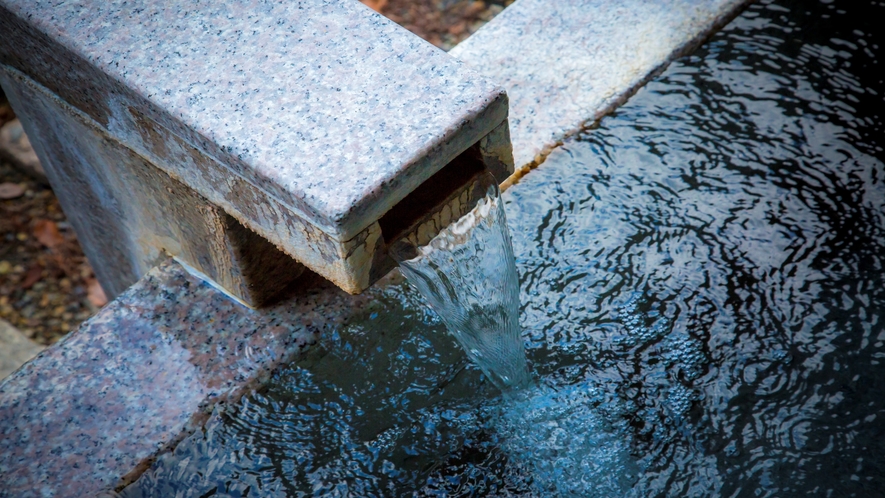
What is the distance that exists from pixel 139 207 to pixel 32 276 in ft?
6.38

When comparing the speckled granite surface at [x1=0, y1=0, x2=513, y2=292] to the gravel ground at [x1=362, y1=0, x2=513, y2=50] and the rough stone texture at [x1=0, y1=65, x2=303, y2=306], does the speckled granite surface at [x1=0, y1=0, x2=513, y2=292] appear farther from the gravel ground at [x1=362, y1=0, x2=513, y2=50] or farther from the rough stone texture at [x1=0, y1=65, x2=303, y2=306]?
the gravel ground at [x1=362, y1=0, x2=513, y2=50]

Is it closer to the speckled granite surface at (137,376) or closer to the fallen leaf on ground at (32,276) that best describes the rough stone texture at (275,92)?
the speckled granite surface at (137,376)

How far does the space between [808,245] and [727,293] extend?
249mm

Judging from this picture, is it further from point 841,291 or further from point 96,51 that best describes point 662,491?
point 96,51

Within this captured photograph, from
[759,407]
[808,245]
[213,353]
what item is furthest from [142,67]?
[808,245]

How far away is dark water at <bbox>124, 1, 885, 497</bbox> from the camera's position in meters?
1.67

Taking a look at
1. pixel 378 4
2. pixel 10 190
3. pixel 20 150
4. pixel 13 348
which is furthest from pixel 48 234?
pixel 378 4

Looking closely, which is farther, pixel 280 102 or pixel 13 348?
pixel 13 348

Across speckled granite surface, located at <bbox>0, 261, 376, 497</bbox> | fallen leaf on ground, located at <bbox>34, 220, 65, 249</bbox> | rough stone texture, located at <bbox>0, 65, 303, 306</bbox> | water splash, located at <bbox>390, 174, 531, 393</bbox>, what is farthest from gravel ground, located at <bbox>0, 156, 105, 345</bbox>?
water splash, located at <bbox>390, 174, 531, 393</bbox>

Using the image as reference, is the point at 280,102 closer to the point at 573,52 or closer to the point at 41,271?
the point at 573,52

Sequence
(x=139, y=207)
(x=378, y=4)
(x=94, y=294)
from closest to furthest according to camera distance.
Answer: (x=139, y=207) < (x=94, y=294) < (x=378, y=4)

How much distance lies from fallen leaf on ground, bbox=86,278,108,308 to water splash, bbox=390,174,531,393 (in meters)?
2.20

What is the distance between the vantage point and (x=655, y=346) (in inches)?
72.5

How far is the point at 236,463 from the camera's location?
169 centimetres
